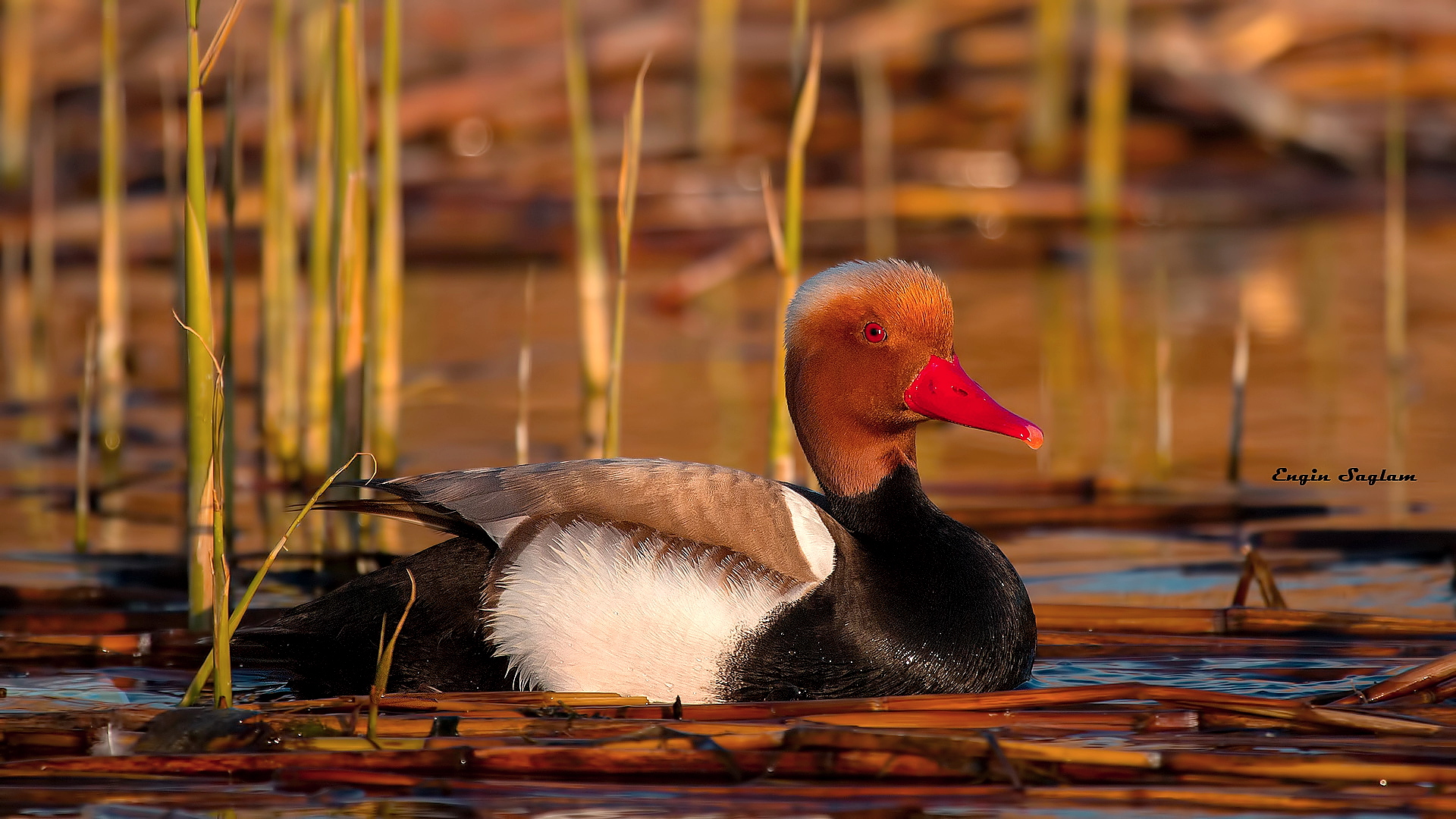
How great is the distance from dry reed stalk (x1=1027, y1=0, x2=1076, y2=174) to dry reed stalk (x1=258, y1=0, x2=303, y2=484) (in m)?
6.99

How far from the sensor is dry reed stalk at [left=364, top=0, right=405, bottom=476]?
19.1 feet

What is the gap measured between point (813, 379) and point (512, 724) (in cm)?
138

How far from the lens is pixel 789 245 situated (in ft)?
18.1

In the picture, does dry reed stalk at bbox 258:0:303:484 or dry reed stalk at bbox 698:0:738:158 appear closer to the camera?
dry reed stalk at bbox 258:0:303:484

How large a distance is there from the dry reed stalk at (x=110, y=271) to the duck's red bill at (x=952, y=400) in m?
2.63

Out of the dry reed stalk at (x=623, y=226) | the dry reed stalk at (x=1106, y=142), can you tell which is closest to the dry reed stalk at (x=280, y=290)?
the dry reed stalk at (x=623, y=226)

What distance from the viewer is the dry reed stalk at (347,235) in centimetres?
549

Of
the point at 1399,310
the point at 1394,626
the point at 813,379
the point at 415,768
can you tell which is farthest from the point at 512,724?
the point at 1399,310

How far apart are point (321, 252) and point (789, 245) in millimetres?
1563

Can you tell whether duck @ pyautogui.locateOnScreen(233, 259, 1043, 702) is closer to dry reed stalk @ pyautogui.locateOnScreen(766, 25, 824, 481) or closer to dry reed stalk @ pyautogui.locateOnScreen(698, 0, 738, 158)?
dry reed stalk @ pyautogui.locateOnScreen(766, 25, 824, 481)

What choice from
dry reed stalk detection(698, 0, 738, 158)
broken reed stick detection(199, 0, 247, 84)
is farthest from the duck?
dry reed stalk detection(698, 0, 738, 158)

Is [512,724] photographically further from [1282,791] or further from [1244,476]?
[1244,476]

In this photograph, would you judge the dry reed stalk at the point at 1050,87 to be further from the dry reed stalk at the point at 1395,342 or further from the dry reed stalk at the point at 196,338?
the dry reed stalk at the point at 196,338

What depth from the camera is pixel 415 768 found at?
373cm
